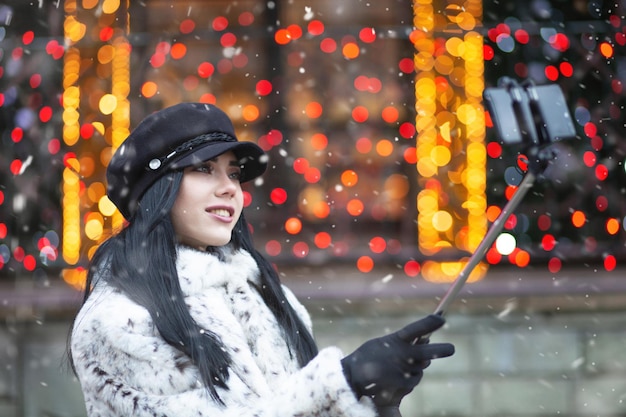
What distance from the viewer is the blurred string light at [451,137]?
6.14 metres

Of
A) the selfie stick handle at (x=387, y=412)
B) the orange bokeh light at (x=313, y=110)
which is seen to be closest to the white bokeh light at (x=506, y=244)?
the orange bokeh light at (x=313, y=110)

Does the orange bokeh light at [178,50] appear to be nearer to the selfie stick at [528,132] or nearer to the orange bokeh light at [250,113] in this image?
the orange bokeh light at [250,113]

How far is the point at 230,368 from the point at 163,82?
4.26 m

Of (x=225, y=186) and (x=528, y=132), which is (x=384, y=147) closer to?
(x=225, y=186)

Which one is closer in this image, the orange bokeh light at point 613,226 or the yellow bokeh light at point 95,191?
the orange bokeh light at point 613,226

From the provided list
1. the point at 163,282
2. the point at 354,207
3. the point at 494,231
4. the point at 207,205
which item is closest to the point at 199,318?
the point at 163,282

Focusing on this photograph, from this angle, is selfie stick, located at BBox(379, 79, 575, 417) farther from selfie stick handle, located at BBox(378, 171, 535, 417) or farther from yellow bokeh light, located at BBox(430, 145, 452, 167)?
yellow bokeh light, located at BBox(430, 145, 452, 167)

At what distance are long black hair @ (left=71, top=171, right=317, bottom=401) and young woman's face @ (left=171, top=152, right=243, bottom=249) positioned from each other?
0.04 m

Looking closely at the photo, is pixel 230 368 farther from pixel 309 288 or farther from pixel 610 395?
pixel 610 395

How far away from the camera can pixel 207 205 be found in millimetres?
2656

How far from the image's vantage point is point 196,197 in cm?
265

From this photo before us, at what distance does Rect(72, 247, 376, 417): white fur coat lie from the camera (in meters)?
2.33

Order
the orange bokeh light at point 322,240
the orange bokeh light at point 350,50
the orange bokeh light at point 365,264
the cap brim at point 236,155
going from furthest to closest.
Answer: the orange bokeh light at point 350,50 < the orange bokeh light at point 322,240 < the orange bokeh light at point 365,264 < the cap brim at point 236,155

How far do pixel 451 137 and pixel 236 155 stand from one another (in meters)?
3.63
